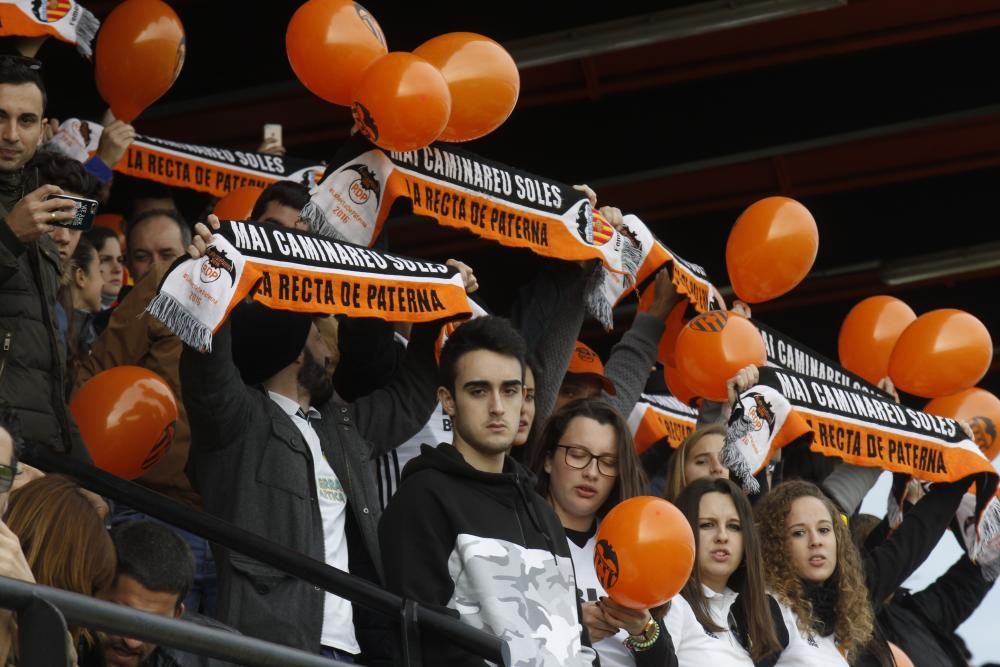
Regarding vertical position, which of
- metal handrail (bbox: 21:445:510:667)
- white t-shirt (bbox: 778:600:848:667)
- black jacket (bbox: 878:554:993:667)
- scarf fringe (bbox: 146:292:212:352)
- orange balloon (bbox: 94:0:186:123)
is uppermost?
orange balloon (bbox: 94:0:186:123)

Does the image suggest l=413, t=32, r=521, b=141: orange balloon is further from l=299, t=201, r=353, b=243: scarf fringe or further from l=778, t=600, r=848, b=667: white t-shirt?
l=778, t=600, r=848, b=667: white t-shirt

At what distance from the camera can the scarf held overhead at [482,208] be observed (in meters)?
4.89

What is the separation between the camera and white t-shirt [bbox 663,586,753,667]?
4.71 m

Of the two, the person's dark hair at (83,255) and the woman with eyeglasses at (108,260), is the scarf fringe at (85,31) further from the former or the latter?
the woman with eyeglasses at (108,260)

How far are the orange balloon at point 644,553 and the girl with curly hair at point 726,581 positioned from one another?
0.62 metres

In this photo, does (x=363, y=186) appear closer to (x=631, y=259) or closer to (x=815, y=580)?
(x=631, y=259)

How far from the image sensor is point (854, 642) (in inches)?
207

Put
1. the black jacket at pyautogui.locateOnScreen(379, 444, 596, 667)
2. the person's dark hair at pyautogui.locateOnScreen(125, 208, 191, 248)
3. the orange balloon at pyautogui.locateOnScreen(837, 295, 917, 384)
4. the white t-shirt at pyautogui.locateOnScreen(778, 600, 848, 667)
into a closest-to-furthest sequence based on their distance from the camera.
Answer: the black jacket at pyautogui.locateOnScreen(379, 444, 596, 667) < the white t-shirt at pyautogui.locateOnScreen(778, 600, 848, 667) < the person's dark hair at pyautogui.locateOnScreen(125, 208, 191, 248) < the orange balloon at pyautogui.locateOnScreen(837, 295, 917, 384)

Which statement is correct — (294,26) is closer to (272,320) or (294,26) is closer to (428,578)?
(272,320)

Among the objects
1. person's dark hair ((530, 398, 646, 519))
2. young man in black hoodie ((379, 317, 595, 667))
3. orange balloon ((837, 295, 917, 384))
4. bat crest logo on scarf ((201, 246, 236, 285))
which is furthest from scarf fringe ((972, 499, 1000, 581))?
bat crest logo on scarf ((201, 246, 236, 285))

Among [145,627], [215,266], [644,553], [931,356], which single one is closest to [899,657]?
[931,356]

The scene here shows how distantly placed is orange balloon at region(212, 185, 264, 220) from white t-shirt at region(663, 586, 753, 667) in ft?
7.53

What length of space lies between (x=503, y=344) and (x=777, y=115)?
4.66 metres

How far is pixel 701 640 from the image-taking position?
4766 mm
